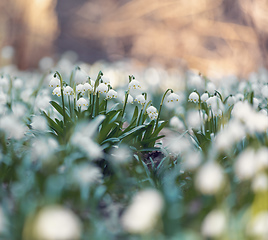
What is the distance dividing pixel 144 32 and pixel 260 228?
8.96 m

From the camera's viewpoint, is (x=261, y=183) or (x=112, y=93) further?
(x=112, y=93)

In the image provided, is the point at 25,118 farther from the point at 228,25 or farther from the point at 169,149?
the point at 228,25

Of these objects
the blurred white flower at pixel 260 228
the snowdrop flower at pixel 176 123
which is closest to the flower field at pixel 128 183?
the blurred white flower at pixel 260 228

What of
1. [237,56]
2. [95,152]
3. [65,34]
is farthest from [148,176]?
[65,34]

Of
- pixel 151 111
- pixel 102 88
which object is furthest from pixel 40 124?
pixel 151 111

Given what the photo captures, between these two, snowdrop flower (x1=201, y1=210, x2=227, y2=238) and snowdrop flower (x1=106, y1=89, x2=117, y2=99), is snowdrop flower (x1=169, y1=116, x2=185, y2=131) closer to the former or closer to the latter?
snowdrop flower (x1=106, y1=89, x2=117, y2=99)

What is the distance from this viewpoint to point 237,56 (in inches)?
334

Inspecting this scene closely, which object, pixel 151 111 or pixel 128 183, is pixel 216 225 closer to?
pixel 128 183

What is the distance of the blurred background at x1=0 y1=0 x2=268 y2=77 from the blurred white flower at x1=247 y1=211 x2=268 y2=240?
5.72 metres

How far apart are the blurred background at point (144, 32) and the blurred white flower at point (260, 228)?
5723 millimetres

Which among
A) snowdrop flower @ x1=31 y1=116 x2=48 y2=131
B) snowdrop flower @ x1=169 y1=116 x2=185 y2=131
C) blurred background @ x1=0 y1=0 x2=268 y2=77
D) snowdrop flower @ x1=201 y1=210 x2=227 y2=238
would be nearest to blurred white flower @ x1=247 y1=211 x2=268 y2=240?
snowdrop flower @ x1=201 y1=210 x2=227 y2=238

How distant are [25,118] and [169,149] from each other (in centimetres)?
122

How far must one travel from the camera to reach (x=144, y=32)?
988 cm

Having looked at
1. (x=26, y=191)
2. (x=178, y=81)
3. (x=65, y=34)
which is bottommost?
(x=26, y=191)
